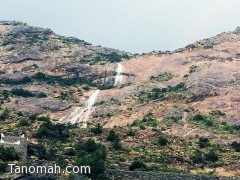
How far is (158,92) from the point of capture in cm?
10056

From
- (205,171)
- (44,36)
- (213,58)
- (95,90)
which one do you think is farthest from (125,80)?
(205,171)

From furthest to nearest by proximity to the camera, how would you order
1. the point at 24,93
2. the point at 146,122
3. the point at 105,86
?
the point at 105,86
the point at 24,93
the point at 146,122

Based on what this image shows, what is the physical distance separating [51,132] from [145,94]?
38.0 metres

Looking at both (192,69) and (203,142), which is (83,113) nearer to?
(192,69)

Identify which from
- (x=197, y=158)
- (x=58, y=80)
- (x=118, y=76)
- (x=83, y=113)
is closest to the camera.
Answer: (x=197, y=158)

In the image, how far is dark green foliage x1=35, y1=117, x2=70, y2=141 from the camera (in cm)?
6450

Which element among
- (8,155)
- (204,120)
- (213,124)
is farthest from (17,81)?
(8,155)

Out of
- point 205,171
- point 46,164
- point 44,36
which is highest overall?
point 44,36

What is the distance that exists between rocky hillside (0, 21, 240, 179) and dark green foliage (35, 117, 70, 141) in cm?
159

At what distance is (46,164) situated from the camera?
37.2m

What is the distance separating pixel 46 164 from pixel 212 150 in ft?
102

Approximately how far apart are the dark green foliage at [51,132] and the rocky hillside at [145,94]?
1.59m

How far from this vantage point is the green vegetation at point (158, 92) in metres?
96.8

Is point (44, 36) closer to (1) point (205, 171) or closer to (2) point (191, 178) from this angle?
(1) point (205, 171)
